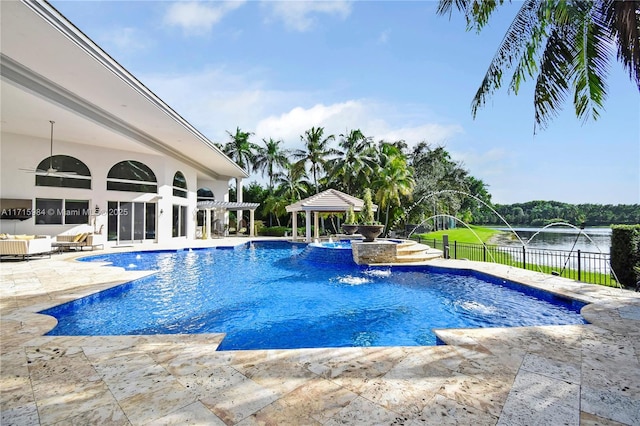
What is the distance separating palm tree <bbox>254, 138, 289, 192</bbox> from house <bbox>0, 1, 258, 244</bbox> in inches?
406

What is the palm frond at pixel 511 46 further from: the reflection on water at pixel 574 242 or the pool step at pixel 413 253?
the pool step at pixel 413 253

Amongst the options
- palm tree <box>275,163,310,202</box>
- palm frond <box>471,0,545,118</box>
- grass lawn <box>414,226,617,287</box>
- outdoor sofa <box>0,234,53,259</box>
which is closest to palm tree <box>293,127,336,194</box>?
palm tree <box>275,163,310,202</box>

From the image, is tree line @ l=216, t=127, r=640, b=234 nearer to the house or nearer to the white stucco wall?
the house

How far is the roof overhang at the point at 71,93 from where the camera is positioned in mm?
6602

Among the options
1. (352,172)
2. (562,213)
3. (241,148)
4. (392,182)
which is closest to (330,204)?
(392,182)

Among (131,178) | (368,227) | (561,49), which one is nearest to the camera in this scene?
(561,49)

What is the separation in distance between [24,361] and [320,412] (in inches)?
136

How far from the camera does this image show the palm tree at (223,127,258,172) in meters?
32.9

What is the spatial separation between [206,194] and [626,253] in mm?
26681

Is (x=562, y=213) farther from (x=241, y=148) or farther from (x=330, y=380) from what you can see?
(x=330, y=380)

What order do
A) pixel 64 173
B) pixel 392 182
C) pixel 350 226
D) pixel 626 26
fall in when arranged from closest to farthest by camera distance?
pixel 626 26
pixel 64 173
pixel 350 226
pixel 392 182

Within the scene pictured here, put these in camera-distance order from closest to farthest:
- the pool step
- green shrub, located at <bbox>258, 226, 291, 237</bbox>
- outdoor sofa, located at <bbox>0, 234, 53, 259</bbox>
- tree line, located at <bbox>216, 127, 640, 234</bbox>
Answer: outdoor sofa, located at <bbox>0, 234, 53, 259</bbox>, the pool step, tree line, located at <bbox>216, 127, 640, 234</bbox>, green shrub, located at <bbox>258, 226, 291, 237</bbox>

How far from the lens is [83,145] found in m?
15.3

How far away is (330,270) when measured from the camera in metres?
11.3
